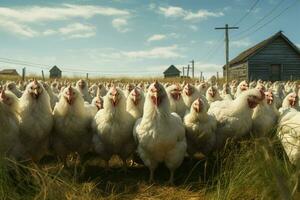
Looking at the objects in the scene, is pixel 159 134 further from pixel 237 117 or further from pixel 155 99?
pixel 237 117

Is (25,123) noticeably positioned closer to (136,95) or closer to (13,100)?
(13,100)

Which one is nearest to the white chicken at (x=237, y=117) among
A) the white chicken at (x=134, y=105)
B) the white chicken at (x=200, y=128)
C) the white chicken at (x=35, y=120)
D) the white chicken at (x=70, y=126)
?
the white chicken at (x=200, y=128)

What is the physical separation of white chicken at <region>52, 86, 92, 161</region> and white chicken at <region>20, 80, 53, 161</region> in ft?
0.73

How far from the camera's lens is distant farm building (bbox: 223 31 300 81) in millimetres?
33781

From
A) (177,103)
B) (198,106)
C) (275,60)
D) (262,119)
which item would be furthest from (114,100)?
(275,60)

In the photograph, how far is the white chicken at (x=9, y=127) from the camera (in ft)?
19.9

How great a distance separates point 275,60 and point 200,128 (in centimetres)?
2882

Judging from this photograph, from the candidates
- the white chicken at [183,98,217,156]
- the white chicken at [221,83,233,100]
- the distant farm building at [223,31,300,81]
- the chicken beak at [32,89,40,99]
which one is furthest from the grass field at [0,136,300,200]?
the distant farm building at [223,31,300,81]

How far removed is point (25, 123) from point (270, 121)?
4662 mm

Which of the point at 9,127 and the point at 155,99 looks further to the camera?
the point at 155,99

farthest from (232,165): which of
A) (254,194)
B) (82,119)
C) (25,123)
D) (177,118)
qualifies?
(25,123)

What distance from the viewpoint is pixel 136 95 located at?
7648 mm

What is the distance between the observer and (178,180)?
6.93m

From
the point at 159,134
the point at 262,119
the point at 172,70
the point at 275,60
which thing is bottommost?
the point at 159,134
